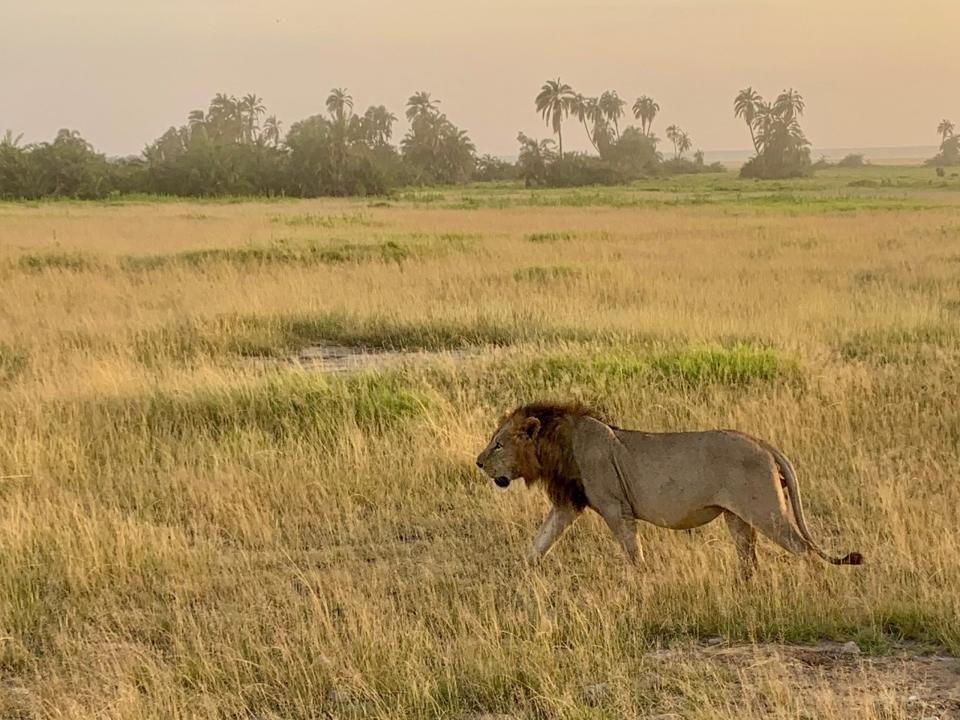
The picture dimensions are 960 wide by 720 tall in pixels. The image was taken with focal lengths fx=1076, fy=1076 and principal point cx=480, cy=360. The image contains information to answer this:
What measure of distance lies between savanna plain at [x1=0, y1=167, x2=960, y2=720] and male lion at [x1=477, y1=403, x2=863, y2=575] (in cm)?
24

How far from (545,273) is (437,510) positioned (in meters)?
12.2

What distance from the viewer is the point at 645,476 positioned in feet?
17.0

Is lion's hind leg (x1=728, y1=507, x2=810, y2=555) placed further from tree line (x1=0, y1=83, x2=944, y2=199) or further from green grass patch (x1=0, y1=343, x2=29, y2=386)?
tree line (x1=0, y1=83, x2=944, y2=199)

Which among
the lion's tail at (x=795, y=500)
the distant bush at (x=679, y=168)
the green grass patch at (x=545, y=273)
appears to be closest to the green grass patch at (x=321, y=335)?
the green grass patch at (x=545, y=273)

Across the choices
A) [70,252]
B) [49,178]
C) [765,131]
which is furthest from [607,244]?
[765,131]

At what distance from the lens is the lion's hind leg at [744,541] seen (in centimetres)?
524

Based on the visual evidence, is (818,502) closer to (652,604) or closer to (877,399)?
(652,604)

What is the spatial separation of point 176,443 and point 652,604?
463 cm

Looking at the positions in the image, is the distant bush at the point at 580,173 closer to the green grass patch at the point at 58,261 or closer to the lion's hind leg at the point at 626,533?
the green grass patch at the point at 58,261

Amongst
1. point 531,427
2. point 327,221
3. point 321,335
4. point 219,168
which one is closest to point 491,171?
point 219,168

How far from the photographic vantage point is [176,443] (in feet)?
27.3

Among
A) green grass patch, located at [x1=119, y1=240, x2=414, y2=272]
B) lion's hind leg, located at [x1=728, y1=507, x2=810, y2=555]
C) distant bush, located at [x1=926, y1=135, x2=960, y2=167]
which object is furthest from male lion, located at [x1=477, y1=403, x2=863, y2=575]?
distant bush, located at [x1=926, y1=135, x2=960, y2=167]

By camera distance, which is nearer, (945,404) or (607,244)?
(945,404)

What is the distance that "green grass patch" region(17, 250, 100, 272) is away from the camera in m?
20.4
